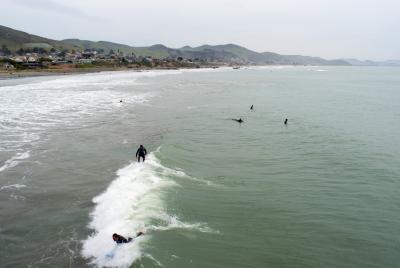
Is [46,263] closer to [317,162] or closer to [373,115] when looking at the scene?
[317,162]

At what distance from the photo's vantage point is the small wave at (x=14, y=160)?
1080 inches

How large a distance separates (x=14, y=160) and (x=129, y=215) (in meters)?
14.5

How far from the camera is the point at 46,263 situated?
49.9 ft

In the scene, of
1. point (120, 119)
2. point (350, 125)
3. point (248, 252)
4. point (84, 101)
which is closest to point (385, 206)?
point (248, 252)

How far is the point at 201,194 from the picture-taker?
22.2 meters

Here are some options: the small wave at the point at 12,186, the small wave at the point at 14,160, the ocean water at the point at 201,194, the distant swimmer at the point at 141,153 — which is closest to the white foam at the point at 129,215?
the ocean water at the point at 201,194

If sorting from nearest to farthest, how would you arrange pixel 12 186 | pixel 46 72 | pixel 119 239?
pixel 119 239, pixel 12 186, pixel 46 72

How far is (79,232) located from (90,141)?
1899 cm

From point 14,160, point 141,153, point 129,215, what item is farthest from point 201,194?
point 14,160

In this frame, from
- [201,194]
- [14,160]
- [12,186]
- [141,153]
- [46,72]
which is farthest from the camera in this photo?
[46,72]

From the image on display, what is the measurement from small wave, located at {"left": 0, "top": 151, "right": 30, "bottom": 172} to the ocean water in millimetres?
156

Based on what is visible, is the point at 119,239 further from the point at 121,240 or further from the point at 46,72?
the point at 46,72

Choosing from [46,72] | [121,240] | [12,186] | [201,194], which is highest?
[121,240]

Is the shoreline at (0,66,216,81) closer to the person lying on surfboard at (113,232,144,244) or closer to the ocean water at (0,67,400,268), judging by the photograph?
the ocean water at (0,67,400,268)
